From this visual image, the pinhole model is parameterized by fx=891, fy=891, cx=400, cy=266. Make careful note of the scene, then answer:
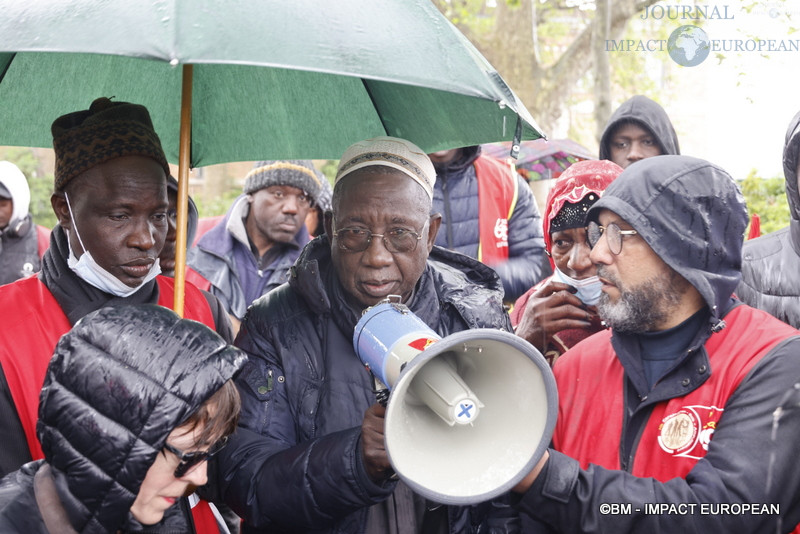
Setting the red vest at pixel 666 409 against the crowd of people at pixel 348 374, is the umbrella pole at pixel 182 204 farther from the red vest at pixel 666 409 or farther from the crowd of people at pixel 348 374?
the red vest at pixel 666 409

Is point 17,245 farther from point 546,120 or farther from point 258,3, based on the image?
point 546,120

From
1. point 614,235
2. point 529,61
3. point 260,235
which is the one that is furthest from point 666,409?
point 529,61

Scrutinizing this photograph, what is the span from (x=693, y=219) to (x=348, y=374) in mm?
1253

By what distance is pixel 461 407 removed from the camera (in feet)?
8.06

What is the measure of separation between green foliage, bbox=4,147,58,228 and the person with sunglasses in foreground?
16.2m

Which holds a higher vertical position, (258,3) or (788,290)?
(258,3)

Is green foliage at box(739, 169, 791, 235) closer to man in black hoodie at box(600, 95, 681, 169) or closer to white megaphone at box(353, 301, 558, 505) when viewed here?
man in black hoodie at box(600, 95, 681, 169)

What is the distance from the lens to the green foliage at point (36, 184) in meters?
17.5

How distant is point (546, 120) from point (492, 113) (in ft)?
29.4

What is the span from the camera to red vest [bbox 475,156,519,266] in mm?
5477

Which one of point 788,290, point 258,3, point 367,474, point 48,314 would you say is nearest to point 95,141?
point 48,314

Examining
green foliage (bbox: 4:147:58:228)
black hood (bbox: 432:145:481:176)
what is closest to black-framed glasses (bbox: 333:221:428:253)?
black hood (bbox: 432:145:481:176)

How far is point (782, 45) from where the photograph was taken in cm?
661

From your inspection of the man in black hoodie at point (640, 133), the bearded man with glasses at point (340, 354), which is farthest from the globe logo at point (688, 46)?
the bearded man with glasses at point (340, 354)
